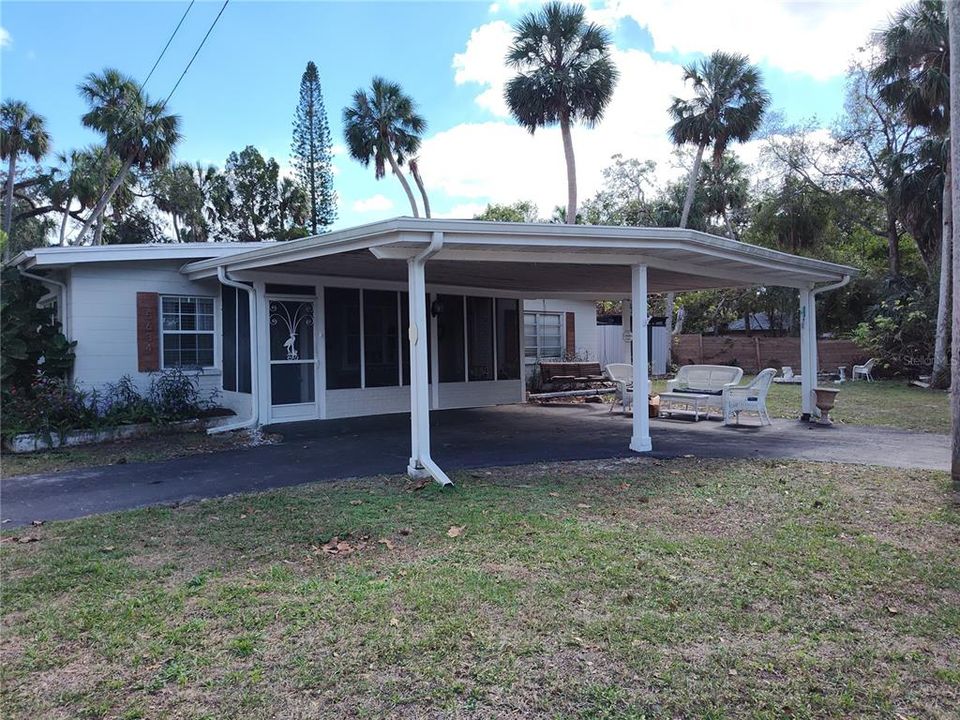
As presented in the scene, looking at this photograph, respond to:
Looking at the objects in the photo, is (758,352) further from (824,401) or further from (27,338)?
(27,338)

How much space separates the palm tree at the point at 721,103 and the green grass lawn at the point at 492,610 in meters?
20.3

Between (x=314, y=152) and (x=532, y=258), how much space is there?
86.6 feet

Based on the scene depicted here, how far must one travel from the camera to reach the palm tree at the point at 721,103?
23000mm

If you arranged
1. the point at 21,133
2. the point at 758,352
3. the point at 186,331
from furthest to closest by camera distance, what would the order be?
the point at 21,133 < the point at 758,352 < the point at 186,331

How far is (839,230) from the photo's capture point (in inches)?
1059

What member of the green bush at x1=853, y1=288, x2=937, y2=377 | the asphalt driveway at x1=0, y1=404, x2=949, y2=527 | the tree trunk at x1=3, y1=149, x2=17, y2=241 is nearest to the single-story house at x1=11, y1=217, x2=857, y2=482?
the asphalt driveway at x1=0, y1=404, x2=949, y2=527

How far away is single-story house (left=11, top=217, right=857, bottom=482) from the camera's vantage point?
8880 millimetres

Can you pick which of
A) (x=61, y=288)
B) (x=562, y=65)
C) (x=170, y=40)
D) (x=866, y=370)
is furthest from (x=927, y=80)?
(x=61, y=288)

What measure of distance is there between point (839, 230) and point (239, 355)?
25.3 m

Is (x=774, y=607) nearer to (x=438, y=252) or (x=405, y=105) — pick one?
(x=438, y=252)

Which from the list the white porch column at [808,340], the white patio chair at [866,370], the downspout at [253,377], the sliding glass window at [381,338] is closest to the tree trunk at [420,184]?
the sliding glass window at [381,338]

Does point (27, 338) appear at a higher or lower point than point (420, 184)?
lower

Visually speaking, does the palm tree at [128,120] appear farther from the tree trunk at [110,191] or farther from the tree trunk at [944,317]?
the tree trunk at [944,317]

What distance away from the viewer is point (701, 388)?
12469 mm
